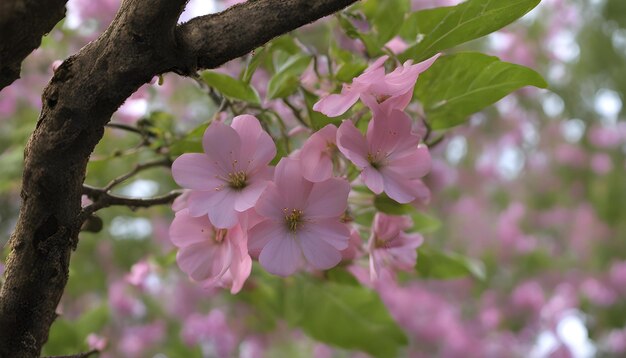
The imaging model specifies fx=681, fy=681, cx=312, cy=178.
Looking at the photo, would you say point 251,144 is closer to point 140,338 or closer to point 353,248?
point 353,248

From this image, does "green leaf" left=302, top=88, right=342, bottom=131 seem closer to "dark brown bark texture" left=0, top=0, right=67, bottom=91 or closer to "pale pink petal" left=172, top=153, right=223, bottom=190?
"pale pink petal" left=172, top=153, right=223, bottom=190

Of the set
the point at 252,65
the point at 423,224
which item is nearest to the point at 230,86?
the point at 252,65

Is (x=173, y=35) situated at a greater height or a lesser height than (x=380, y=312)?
greater

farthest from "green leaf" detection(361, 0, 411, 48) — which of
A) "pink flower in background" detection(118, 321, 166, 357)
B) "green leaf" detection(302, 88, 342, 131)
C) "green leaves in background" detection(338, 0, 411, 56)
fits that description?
"pink flower in background" detection(118, 321, 166, 357)

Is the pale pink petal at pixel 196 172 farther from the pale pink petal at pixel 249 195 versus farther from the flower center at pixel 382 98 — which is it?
the flower center at pixel 382 98

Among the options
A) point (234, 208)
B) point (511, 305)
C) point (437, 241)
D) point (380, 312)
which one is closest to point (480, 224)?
point (437, 241)

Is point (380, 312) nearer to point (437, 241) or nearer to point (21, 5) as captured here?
point (21, 5)

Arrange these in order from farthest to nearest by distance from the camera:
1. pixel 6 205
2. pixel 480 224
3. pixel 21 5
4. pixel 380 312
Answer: pixel 480 224 < pixel 6 205 < pixel 380 312 < pixel 21 5
